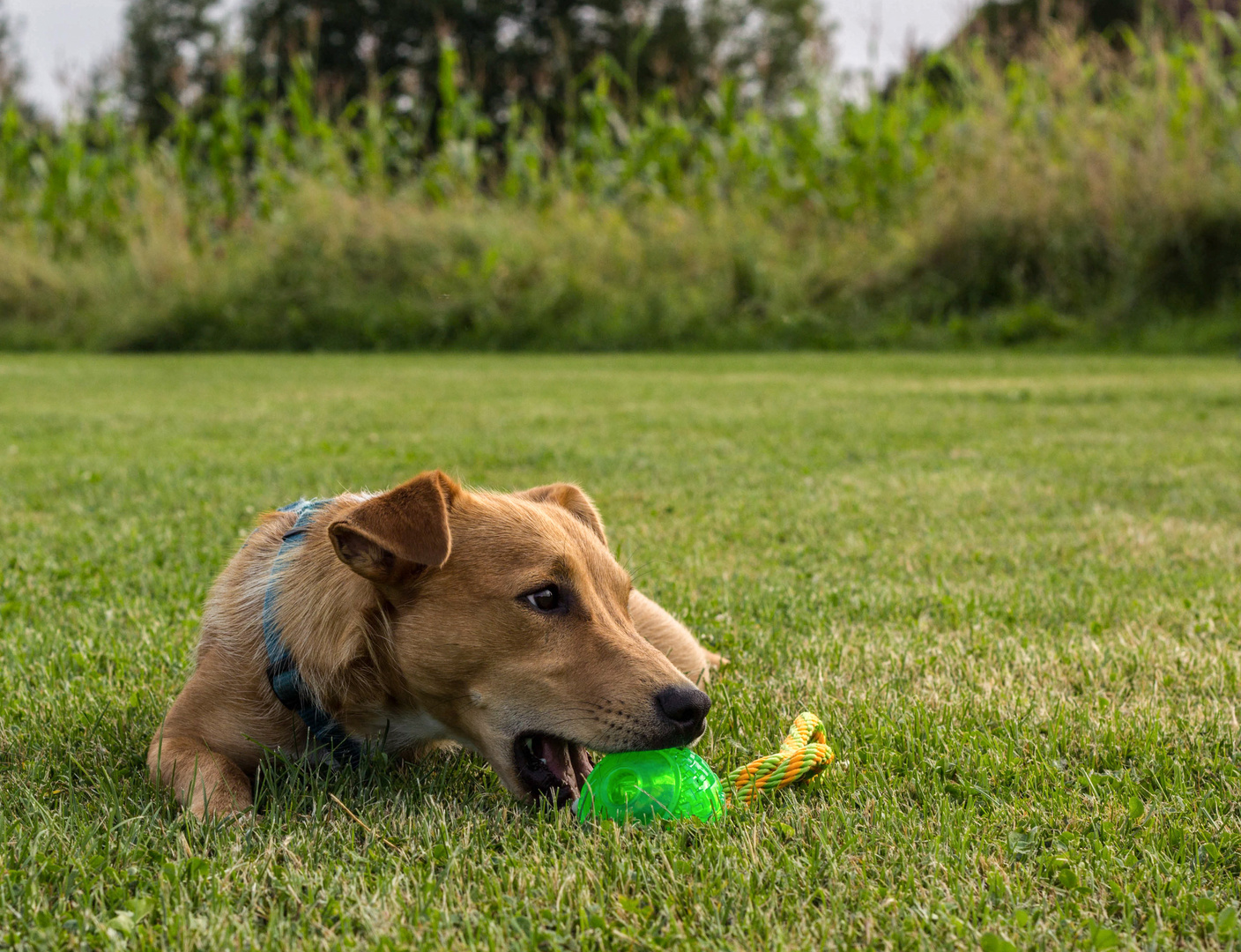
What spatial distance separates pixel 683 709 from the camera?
7.55ft

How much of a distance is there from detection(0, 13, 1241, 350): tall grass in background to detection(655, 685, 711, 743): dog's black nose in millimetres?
12384

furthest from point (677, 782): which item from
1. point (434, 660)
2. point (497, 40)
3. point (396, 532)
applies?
point (497, 40)

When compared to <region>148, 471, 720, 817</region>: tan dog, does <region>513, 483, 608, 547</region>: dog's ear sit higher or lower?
higher

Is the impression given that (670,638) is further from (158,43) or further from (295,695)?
(158,43)

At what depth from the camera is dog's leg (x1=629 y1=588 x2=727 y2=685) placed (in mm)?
3139

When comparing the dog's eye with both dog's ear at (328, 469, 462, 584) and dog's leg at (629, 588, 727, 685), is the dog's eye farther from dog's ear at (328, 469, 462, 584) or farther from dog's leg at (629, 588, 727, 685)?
dog's leg at (629, 588, 727, 685)

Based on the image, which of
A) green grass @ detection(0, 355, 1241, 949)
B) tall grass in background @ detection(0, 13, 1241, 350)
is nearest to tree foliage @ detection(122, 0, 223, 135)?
tall grass in background @ detection(0, 13, 1241, 350)

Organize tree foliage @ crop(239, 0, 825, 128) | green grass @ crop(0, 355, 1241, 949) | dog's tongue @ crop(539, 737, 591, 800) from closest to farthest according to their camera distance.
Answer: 1. green grass @ crop(0, 355, 1241, 949)
2. dog's tongue @ crop(539, 737, 591, 800)
3. tree foliage @ crop(239, 0, 825, 128)

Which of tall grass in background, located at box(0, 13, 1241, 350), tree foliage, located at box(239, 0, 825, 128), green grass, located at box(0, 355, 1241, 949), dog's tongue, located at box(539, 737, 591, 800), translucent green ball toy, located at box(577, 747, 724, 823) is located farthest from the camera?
tree foliage, located at box(239, 0, 825, 128)

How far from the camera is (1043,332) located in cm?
1370

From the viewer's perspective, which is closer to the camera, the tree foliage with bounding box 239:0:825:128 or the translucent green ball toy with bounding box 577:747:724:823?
the translucent green ball toy with bounding box 577:747:724:823

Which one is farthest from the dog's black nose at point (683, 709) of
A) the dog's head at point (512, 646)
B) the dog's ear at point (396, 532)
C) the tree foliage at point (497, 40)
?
the tree foliage at point (497, 40)

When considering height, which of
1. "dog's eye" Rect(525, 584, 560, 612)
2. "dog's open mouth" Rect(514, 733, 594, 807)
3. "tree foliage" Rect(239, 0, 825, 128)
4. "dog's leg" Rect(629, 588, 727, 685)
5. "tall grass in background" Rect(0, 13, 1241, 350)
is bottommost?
"dog's open mouth" Rect(514, 733, 594, 807)

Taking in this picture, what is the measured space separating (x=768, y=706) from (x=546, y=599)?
2.59ft
